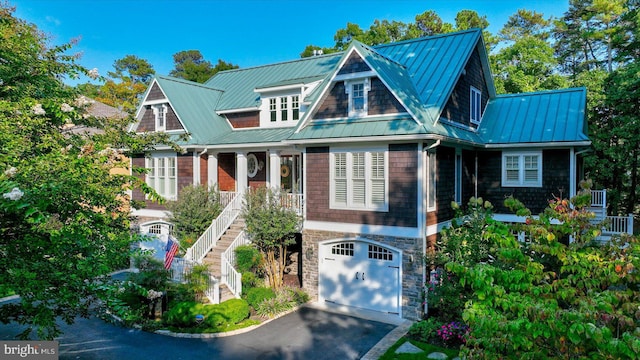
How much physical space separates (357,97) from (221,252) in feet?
25.4

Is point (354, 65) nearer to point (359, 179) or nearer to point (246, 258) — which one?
point (359, 179)

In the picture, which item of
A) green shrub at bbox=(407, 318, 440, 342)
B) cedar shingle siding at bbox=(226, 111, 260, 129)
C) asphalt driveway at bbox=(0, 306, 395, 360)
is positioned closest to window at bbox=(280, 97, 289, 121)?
cedar shingle siding at bbox=(226, 111, 260, 129)

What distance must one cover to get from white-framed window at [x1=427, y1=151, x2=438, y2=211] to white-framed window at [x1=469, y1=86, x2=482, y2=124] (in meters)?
4.41

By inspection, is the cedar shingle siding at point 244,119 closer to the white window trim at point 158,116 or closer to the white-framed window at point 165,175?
the white window trim at point 158,116

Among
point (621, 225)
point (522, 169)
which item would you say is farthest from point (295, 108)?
point (621, 225)

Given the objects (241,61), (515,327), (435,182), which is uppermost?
(241,61)

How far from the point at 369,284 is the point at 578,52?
112 feet

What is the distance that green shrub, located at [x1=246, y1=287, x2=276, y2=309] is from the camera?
1384 centimetres

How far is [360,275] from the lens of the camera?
46.4 ft

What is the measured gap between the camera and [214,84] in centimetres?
2441

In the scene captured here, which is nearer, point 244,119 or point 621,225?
point 621,225

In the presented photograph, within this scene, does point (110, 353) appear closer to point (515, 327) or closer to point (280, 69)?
point (515, 327)

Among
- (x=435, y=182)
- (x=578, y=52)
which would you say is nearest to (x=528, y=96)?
(x=435, y=182)

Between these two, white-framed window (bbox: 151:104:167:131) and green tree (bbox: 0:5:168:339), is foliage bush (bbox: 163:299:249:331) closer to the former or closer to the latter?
green tree (bbox: 0:5:168:339)
